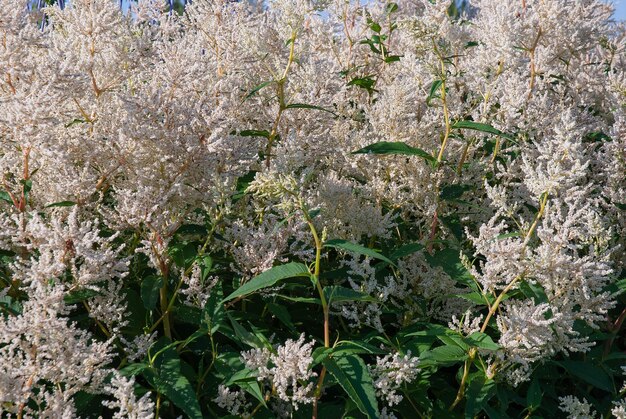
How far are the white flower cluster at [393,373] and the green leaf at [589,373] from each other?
83cm

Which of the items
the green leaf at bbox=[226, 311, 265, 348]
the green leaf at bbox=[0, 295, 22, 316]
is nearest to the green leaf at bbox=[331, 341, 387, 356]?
the green leaf at bbox=[226, 311, 265, 348]

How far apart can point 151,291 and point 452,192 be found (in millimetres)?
1374

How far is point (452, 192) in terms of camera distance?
3316mm

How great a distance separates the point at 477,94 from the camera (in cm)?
372

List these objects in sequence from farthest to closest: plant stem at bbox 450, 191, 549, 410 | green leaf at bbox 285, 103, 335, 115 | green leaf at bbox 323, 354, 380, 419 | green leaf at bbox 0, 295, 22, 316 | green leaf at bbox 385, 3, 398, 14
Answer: green leaf at bbox 385, 3, 398, 14
green leaf at bbox 285, 103, 335, 115
plant stem at bbox 450, 191, 549, 410
green leaf at bbox 0, 295, 22, 316
green leaf at bbox 323, 354, 380, 419

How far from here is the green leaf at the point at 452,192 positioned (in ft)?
10.8

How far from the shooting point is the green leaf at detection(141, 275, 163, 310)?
9.02 feet

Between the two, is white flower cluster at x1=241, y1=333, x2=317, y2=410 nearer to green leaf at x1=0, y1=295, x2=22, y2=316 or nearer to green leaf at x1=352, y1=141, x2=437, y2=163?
green leaf at x1=0, y1=295, x2=22, y2=316

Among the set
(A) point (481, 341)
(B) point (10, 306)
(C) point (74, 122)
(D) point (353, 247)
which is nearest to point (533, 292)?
(A) point (481, 341)

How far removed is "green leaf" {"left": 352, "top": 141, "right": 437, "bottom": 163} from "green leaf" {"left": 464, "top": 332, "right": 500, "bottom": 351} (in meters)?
0.76

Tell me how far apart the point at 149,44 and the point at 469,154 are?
1.61m

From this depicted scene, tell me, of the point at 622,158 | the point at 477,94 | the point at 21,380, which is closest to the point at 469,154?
the point at 477,94

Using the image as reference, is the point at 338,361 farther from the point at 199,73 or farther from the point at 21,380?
the point at 199,73

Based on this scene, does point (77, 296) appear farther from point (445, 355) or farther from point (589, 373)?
point (589, 373)
